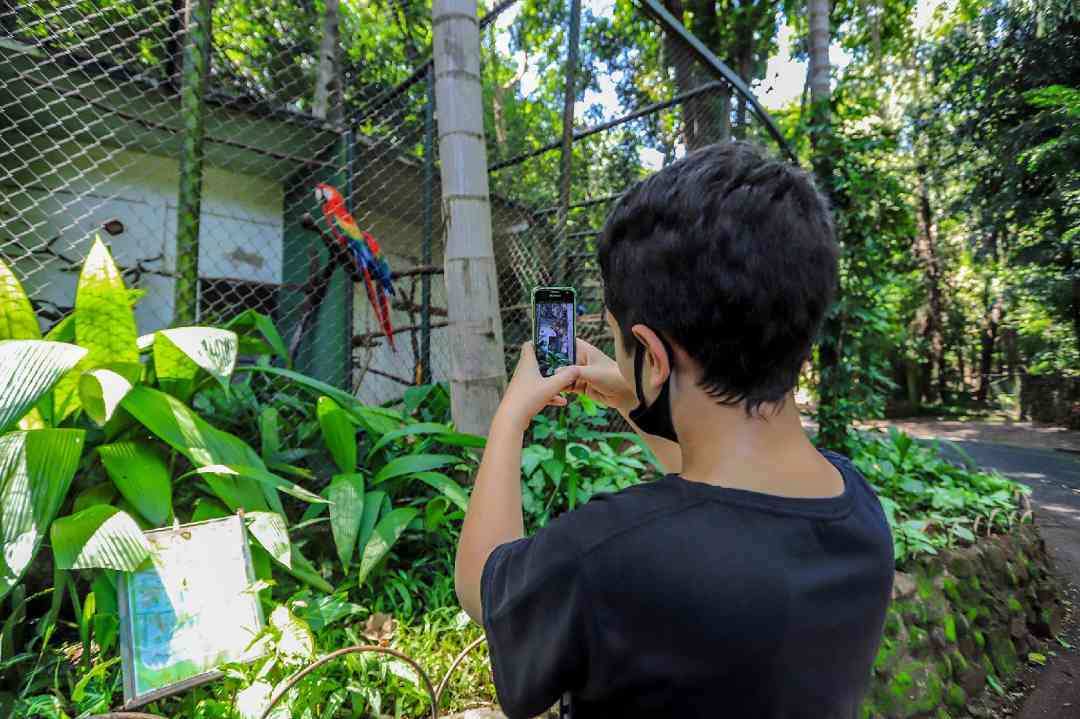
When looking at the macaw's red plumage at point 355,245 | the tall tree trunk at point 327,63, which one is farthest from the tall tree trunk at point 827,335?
the tall tree trunk at point 327,63

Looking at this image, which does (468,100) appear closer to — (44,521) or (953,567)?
(44,521)

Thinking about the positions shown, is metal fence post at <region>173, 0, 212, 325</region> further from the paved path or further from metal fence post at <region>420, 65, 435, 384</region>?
the paved path

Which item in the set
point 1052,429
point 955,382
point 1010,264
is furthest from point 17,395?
point 955,382

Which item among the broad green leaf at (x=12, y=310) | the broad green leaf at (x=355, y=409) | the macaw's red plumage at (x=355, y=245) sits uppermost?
the macaw's red plumage at (x=355, y=245)

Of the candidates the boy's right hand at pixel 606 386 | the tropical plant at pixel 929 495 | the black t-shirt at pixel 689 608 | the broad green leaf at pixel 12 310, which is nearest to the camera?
the black t-shirt at pixel 689 608

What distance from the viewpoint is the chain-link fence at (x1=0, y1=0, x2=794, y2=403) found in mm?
3369

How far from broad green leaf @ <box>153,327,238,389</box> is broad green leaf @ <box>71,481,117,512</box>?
0.39m

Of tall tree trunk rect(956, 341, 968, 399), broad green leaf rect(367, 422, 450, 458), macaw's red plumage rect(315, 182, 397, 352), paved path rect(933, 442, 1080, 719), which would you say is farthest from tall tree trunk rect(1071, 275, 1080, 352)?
broad green leaf rect(367, 422, 450, 458)

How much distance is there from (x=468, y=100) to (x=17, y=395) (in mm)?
1487

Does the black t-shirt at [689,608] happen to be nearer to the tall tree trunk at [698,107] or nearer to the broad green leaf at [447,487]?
the broad green leaf at [447,487]

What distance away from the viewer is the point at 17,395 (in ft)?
4.31

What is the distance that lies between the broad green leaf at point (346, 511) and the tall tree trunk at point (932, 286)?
1426 centimetres

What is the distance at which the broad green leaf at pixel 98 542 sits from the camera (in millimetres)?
1256

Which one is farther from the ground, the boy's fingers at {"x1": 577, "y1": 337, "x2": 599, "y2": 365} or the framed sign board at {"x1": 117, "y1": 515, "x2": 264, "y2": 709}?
the boy's fingers at {"x1": 577, "y1": 337, "x2": 599, "y2": 365}
